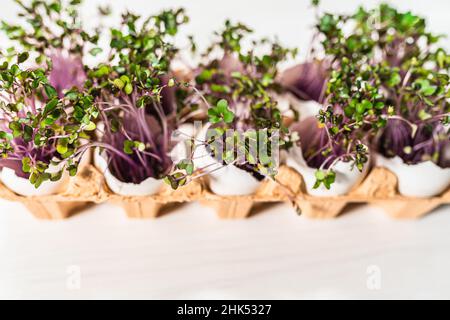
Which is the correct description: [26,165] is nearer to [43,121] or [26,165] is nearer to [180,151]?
[43,121]

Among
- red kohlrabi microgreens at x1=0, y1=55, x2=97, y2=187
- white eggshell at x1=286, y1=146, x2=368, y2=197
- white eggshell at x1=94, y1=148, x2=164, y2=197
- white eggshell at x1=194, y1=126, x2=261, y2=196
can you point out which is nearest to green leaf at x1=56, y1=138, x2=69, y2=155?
red kohlrabi microgreens at x1=0, y1=55, x2=97, y2=187

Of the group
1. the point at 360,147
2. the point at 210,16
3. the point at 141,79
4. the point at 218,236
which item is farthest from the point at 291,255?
the point at 210,16

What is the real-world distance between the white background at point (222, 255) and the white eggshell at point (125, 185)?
0.14 m

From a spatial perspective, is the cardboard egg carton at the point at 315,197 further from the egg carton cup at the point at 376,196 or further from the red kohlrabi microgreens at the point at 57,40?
the red kohlrabi microgreens at the point at 57,40

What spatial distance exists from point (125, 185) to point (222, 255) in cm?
24

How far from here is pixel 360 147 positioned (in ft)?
2.62

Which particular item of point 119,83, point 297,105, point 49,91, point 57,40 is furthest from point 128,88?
point 297,105

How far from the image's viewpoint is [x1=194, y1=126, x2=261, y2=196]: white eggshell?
86 cm

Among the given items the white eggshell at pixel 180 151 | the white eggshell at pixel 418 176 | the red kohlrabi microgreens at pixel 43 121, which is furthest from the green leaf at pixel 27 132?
the white eggshell at pixel 418 176

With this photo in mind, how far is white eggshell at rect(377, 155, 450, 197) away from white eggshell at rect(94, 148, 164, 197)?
0.41 m

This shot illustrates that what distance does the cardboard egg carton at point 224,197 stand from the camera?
2.90 ft

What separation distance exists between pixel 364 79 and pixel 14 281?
718 millimetres

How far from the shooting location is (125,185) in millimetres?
874

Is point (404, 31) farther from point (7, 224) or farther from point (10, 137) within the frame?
point (7, 224)
